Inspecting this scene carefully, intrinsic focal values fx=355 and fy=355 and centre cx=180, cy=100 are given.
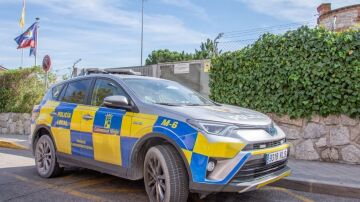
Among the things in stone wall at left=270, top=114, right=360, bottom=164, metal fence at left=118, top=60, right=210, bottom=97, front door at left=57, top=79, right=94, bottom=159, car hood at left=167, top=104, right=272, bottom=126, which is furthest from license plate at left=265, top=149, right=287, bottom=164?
metal fence at left=118, top=60, right=210, bottom=97

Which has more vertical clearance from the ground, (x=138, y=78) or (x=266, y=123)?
(x=138, y=78)

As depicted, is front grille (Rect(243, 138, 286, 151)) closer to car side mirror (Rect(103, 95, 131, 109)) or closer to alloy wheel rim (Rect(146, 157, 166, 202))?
alloy wheel rim (Rect(146, 157, 166, 202))

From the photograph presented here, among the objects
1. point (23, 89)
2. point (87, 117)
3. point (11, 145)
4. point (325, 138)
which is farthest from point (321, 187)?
point (23, 89)

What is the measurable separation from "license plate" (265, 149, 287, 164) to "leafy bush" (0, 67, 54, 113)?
11465 millimetres

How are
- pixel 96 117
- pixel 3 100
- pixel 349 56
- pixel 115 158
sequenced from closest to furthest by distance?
1. pixel 115 158
2. pixel 96 117
3. pixel 349 56
4. pixel 3 100

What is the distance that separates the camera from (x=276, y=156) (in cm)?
413

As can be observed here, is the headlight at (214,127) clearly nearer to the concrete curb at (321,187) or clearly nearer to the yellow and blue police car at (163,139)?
the yellow and blue police car at (163,139)

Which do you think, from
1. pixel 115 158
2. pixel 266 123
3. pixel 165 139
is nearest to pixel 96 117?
pixel 115 158

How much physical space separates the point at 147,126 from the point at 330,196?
2.82 m

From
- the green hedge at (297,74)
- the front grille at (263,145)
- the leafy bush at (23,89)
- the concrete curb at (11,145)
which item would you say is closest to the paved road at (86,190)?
the front grille at (263,145)

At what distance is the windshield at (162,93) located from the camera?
15.3 feet

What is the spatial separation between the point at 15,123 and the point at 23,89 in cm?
141

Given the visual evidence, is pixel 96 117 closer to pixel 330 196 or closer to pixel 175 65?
pixel 330 196

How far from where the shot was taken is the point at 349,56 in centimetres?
656
